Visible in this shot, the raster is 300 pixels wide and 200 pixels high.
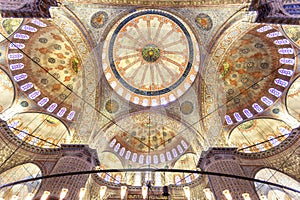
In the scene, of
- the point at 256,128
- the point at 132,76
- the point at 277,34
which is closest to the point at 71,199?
the point at 132,76

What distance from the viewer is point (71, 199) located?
30.4 feet

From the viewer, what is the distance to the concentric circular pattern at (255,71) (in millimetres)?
13446

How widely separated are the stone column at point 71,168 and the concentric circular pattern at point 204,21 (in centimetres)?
1083

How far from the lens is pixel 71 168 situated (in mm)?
10742

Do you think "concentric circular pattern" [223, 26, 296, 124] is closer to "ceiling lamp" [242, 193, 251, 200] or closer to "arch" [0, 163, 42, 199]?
"ceiling lamp" [242, 193, 251, 200]

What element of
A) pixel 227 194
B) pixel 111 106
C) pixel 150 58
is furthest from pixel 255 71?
pixel 111 106

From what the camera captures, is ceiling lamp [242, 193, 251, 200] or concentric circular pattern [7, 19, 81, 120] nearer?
ceiling lamp [242, 193, 251, 200]

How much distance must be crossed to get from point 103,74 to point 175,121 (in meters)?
6.75

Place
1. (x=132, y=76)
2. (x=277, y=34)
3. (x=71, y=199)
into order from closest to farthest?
1. (x=71, y=199)
2. (x=277, y=34)
3. (x=132, y=76)

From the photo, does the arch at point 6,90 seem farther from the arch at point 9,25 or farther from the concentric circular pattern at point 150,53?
the concentric circular pattern at point 150,53

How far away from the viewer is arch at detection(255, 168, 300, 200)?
1213 cm

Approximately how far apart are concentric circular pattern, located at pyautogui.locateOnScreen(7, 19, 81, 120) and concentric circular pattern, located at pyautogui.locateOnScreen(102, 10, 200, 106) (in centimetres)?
282

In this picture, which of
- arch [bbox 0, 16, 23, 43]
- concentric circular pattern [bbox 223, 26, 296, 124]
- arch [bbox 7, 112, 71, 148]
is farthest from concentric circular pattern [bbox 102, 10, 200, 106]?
arch [bbox 0, 16, 23, 43]

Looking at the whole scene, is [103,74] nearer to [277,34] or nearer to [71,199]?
[71,199]
